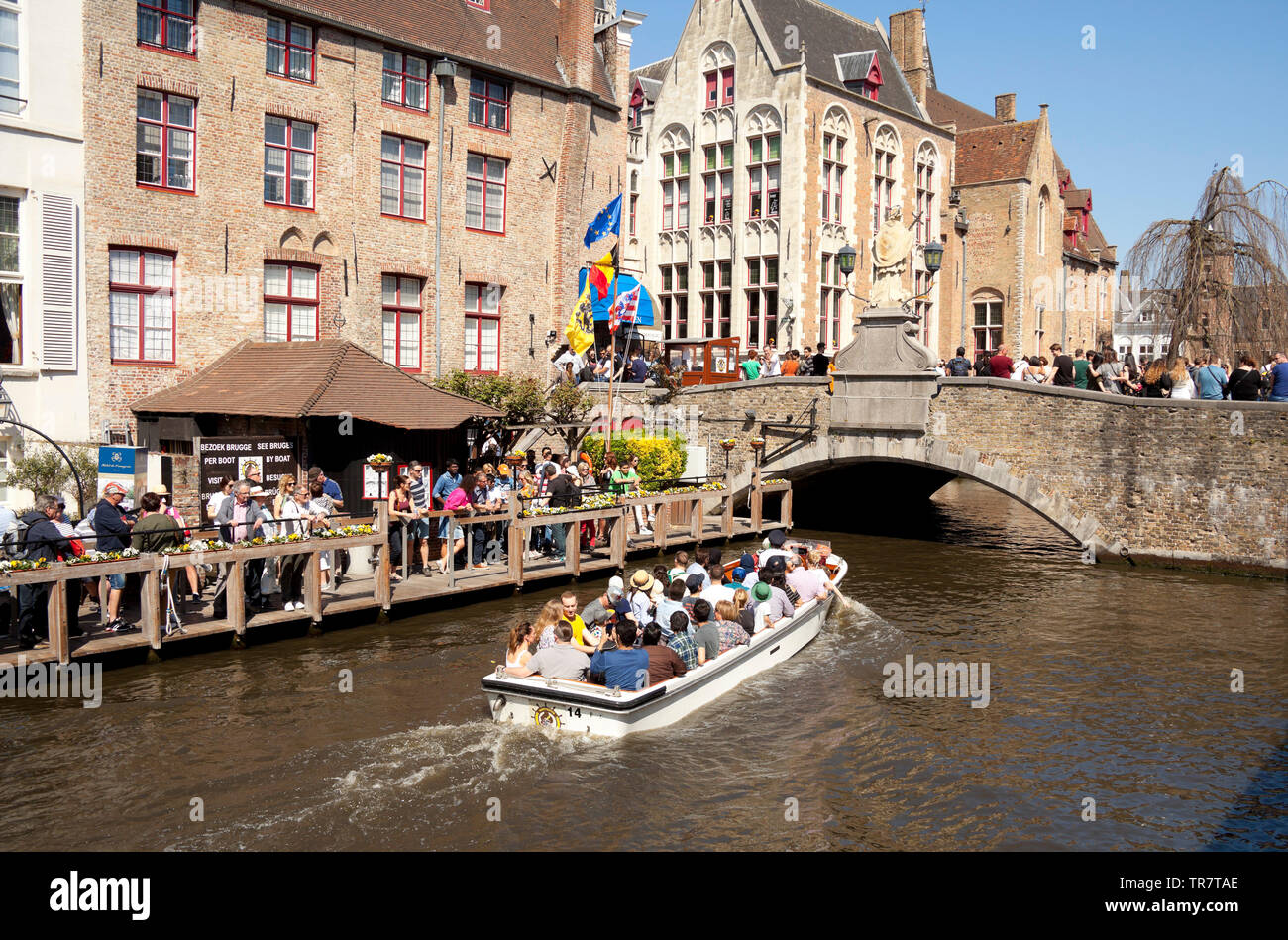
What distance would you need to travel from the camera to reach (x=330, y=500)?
622 inches

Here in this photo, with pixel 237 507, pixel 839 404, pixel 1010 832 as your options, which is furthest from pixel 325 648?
pixel 839 404

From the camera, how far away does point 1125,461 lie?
20250 millimetres

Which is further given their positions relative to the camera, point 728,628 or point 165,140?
point 165,140

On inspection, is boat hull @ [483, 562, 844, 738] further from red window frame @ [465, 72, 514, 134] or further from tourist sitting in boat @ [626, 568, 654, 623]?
red window frame @ [465, 72, 514, 134]

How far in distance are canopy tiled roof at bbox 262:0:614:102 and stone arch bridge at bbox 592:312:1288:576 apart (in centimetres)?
1001

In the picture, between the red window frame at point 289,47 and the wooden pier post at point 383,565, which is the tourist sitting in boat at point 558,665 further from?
the red window frame at point 289,47

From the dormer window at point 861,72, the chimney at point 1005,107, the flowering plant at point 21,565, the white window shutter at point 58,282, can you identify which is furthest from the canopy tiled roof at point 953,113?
the flowering plant at point 21,565

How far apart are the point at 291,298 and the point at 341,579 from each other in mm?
7730

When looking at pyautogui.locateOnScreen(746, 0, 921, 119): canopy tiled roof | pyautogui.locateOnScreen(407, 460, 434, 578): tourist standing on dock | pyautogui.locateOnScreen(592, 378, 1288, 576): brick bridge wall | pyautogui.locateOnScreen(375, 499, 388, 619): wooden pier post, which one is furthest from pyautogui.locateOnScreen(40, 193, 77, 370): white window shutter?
pyautogui.locateOnScreen(746, 0, 921, 119): canopy tiled roof

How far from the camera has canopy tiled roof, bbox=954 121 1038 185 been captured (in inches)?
1676

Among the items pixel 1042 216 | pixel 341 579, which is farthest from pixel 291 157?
pixel 1042 216

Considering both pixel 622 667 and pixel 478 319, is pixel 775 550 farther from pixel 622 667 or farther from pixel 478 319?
pixel 478 319

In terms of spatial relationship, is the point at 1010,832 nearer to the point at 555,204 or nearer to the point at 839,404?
the point at 839,404
